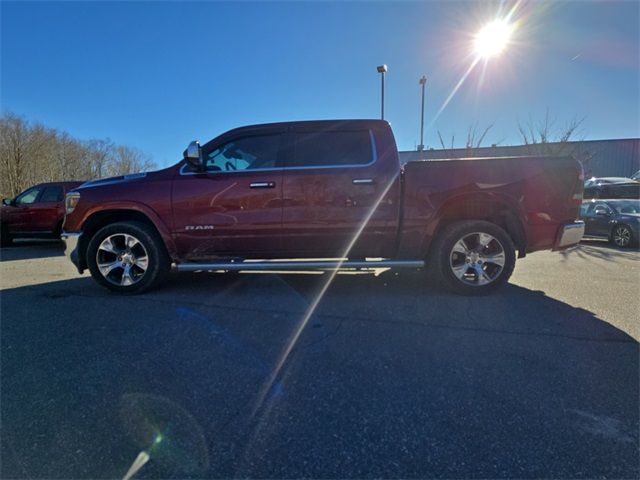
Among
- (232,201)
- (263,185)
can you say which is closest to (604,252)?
(263,185)

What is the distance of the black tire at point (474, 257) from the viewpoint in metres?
4.19

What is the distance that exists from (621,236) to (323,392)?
10792 millimetres

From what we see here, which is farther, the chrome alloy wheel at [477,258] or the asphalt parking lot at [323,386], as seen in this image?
the chrome alloy wheel at [477,258]

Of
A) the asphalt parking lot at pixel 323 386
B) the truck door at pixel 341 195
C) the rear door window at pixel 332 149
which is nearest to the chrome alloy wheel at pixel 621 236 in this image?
the asphalt parking lot at pixel 323 386

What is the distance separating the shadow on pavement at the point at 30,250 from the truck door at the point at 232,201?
246 inches

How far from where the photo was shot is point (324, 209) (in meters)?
4.20

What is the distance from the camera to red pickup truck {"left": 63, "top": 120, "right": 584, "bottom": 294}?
4.17 m

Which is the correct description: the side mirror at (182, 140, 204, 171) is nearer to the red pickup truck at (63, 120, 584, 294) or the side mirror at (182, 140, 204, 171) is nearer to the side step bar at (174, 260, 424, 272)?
the red pickup truck at (63, 120, 584, 294)

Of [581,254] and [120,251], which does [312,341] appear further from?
[581,254]

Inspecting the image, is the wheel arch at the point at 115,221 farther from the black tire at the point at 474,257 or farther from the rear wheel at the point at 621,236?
the rear wheel at the point at 621,236

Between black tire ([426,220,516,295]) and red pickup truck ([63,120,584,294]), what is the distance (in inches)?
0.5

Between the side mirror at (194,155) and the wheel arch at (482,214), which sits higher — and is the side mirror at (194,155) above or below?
above

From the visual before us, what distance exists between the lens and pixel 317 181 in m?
4.16

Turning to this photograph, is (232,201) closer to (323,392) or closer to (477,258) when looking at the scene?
(323,392)
